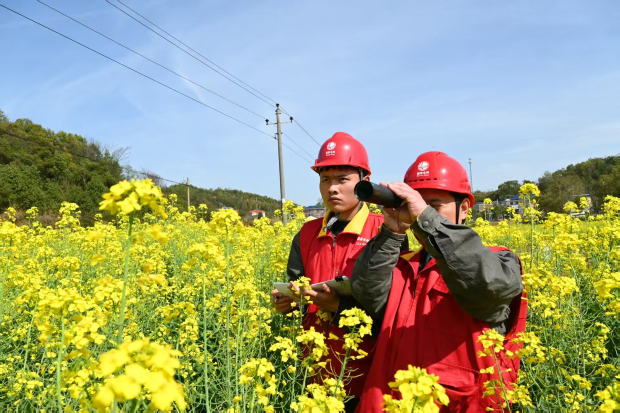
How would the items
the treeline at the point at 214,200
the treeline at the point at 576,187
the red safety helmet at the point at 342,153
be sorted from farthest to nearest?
1. the treeline at the point at 214,200
2. the treeline at the point at 576,187
3. the red safety helmet at the point at 342,153

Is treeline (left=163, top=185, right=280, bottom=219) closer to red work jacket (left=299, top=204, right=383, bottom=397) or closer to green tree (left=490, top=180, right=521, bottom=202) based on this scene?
red work jacket (left=299, top=204, right=383, bottom=397)

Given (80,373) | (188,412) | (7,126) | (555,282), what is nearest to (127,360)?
(80,373)

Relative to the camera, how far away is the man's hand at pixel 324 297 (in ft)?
6.32

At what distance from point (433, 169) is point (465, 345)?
0.79m

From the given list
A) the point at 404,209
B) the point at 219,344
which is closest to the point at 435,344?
the point at 404,209

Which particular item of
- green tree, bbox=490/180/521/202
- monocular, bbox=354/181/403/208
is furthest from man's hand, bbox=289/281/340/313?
green tree, bbox=490/180/521/202

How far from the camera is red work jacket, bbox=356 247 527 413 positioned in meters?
1.48

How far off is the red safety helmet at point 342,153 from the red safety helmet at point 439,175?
533 mm

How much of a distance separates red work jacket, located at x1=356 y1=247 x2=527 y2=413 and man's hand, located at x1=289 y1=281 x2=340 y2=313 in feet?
1.13

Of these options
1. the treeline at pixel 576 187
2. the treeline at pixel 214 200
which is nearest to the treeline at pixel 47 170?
the treeline at pixel 214 200

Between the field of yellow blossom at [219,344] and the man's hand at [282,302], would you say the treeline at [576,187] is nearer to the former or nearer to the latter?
the field of yellow blossom at [219,344]

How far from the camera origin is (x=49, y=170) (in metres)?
25.8

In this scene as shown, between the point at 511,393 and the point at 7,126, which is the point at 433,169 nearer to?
the point at 511,393

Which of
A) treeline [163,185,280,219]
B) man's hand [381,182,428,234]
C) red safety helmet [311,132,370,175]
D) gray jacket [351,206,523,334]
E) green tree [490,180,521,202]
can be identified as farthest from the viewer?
green tree [490,180,521,202]
